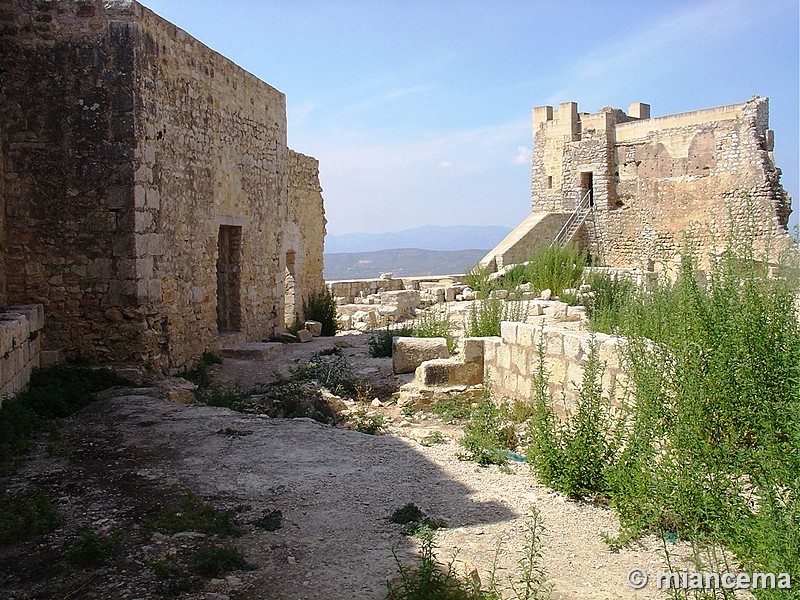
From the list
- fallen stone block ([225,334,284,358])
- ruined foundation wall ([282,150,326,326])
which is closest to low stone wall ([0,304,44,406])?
fallen stone block ([225,334,284,358])

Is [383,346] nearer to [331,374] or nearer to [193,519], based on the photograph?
[331,374]

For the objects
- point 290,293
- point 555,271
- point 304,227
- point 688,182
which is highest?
point 688,182

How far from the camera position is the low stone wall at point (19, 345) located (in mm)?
6586

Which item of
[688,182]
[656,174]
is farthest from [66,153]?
[656,174]

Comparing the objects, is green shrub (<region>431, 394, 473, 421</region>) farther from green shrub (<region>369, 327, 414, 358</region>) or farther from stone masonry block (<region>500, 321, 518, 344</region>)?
green shrub (<region>369, 327, 414, 358</region>)

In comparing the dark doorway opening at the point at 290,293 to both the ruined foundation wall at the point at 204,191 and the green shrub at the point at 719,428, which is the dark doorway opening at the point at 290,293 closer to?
the ruined foundation wall at the point at 204,191


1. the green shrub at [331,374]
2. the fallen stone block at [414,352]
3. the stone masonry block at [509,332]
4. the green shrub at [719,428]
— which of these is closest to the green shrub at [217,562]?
the green shrub at [719,428]

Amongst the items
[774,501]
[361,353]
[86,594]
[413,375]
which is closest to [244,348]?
[361,353]

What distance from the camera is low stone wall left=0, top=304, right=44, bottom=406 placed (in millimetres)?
6586

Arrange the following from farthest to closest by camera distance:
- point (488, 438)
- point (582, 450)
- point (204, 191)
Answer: point (204, 191)
point (488, 438)
point (582, 450)

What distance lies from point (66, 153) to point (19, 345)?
2.31 m

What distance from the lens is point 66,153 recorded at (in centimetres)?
802

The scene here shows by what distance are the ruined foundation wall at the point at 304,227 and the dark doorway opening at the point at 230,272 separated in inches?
95.1

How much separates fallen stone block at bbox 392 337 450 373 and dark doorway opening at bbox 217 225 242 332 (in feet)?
10.2
